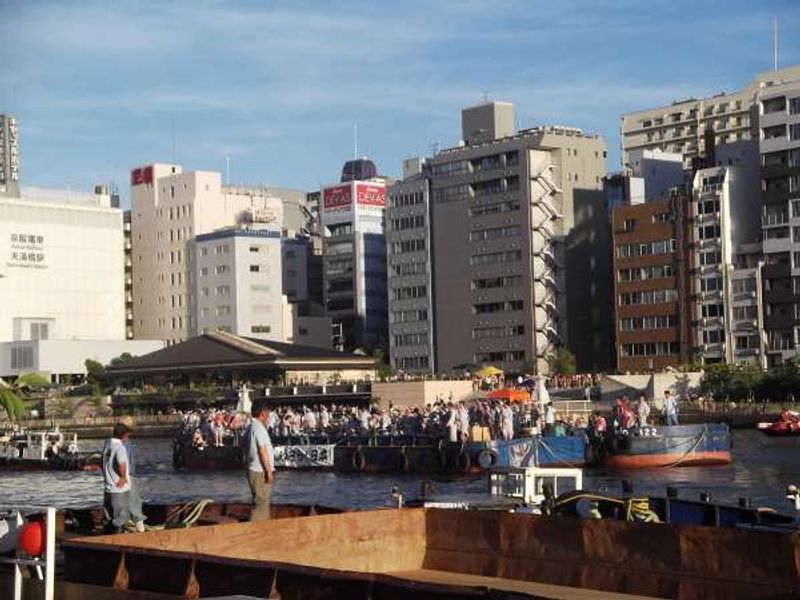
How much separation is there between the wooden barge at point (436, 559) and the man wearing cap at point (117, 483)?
3.88 metres

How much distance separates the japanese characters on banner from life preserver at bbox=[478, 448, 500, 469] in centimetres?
1351

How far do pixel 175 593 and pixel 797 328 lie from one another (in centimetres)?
12409

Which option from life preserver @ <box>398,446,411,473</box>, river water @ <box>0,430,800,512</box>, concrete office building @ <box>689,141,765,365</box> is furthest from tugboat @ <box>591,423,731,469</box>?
concrete office building @ <box>689,141,765,365</box>

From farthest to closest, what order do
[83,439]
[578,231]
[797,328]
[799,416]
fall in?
[578,231] → [83,439] → [797,328] → [799,416]

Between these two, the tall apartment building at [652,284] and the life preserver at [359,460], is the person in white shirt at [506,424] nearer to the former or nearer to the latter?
the life preserver at [359,460]

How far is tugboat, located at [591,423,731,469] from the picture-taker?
69750mm

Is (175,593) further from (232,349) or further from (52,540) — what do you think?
(232,349)

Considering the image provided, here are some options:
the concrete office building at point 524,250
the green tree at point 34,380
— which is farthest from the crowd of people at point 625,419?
the green tree at point 34,380

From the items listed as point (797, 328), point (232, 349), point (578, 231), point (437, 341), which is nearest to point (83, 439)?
point (232, 349)

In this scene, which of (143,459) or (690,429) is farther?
(143,459)

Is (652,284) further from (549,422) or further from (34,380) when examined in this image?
(549,422)

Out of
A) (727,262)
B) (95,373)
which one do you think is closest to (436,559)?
(727,262)

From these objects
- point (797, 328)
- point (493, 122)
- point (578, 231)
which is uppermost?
point (493, 122)

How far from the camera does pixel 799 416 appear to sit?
104m
